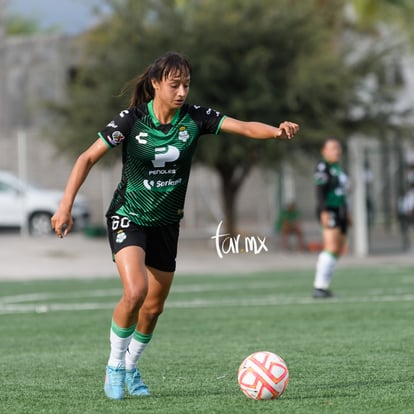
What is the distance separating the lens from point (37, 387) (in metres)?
7.96

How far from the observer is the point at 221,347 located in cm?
1048

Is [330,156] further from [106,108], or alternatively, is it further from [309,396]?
[106,108]

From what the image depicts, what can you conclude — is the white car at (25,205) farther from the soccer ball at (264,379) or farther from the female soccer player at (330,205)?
the soccer ball at (264,379)

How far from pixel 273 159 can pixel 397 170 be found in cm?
360

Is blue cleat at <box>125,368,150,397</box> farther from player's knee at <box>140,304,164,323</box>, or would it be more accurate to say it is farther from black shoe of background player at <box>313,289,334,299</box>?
black shoe of background player at <box>313,289,334,299</box>

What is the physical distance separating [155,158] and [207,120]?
0.48m

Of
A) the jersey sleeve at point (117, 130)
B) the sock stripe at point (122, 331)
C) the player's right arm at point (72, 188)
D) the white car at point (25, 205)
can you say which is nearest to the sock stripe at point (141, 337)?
the sock stripe at point (122, 331)

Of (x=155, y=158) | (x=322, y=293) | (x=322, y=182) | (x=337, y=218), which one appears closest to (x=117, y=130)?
(x=155, y=158)

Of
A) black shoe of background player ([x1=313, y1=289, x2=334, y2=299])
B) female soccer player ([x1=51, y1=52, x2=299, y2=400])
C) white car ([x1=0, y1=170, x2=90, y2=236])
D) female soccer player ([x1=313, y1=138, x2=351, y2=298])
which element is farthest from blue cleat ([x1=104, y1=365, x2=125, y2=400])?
white car ([x1=0, y1=170, x2=90, y2=236])

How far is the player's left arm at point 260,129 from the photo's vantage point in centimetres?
702

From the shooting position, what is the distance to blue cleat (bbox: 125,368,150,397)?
24.5 ft

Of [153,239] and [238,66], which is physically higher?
[238,66]

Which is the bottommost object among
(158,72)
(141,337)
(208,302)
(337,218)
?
(208,302)

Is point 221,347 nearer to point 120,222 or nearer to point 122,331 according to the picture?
point 122,331
